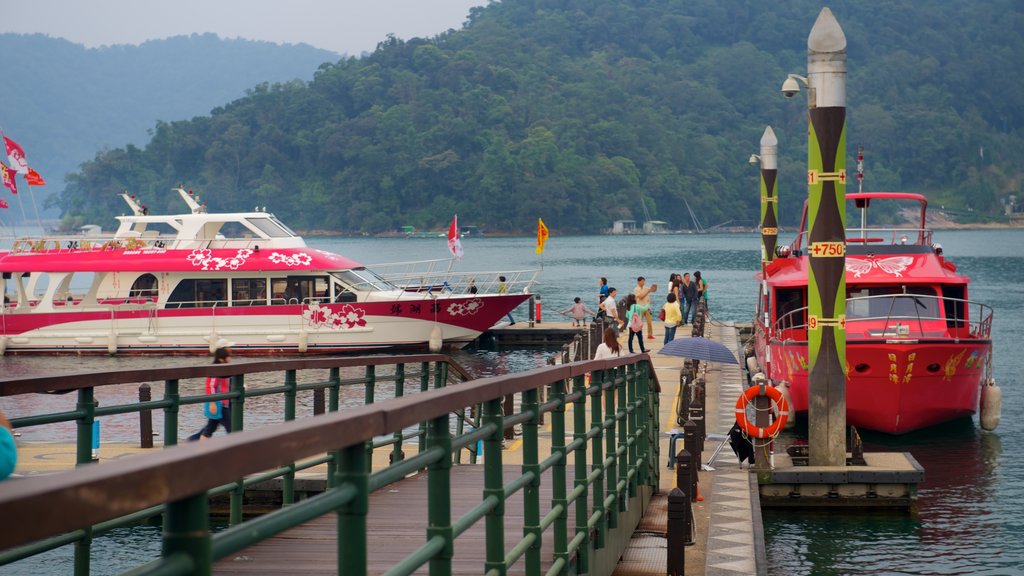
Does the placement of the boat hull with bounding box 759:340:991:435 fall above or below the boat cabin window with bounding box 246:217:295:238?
below

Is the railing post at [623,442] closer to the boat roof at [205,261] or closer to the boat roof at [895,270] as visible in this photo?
the boat roof at [895,270]

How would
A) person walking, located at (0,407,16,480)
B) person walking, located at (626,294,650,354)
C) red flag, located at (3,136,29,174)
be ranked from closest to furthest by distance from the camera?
person walking, located at (0,407,16,480) → person walking, located at (626,294,650,354) → red flag, located at (3,136,29,174)

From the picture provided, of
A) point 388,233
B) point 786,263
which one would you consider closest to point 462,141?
point 388,233

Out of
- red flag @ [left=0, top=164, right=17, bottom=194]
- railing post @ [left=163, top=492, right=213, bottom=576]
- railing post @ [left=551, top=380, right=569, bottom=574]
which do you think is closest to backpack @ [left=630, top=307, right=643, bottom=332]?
red flag @ [left=0, top=164, right=17, bottom=194]

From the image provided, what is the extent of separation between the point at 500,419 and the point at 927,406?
19.7 m

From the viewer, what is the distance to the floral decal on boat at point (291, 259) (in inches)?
1619

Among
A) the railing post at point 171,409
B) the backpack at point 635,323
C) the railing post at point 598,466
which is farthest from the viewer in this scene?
the backpack at point 635,323

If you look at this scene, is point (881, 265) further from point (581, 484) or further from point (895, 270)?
point (581, 484)

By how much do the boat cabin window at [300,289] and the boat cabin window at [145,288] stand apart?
166 inches

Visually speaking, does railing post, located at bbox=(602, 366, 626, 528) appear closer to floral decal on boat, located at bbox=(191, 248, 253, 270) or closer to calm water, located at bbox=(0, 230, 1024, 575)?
calm water, located at bbox=(0, 230, 1024, 575)

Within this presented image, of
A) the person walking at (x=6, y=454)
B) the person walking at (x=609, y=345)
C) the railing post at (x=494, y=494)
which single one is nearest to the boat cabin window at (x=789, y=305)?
the person walking at (x=609, y=345)

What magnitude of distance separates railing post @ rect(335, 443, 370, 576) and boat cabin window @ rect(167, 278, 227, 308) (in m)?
39.6

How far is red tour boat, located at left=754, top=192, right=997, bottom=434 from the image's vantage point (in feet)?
72.9

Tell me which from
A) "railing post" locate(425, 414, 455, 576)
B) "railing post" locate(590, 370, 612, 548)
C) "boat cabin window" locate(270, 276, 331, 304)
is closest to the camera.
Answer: "railing post" locate(425, 414, 455, 576)
